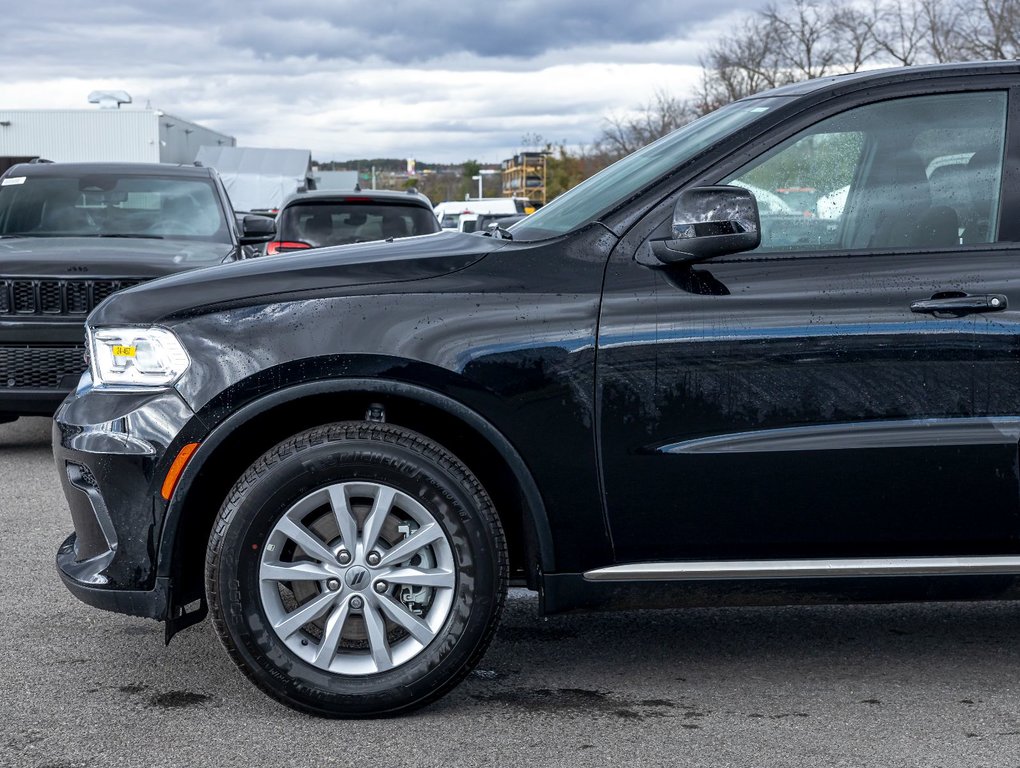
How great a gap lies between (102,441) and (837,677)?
232 cm

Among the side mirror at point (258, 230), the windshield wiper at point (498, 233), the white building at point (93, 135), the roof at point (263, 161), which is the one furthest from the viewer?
the white building at point (93, 135)

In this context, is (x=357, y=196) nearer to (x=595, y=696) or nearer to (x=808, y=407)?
(x=595, y=696)

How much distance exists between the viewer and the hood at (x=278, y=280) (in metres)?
3.81

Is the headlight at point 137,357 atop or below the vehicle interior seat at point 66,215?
below

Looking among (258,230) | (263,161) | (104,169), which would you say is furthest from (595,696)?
(263,161)

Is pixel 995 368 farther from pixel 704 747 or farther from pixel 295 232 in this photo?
pixel 295 232

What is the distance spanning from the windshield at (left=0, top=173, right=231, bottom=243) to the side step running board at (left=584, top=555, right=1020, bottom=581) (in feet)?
20.4

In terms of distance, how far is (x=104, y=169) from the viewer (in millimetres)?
9992

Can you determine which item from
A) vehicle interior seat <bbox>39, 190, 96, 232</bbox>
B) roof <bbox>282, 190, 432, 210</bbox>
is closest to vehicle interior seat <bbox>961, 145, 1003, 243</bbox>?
vehicle interior seat <bbox>39, 190, 96, 232</bbox>

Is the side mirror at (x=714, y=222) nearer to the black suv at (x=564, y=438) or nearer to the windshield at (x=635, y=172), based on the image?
the black suv at (x=564, y=438)

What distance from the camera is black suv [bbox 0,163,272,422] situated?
7.96 metres

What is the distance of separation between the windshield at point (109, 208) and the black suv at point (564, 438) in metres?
5.83

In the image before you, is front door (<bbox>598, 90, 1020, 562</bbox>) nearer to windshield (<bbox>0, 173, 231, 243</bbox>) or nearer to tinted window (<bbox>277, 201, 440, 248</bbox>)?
windshield (<bbox>0, 173, 231, 243</bbox>)

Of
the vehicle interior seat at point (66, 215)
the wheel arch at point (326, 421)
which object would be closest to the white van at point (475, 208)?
the vehicle interior seat at point (66, 215)
